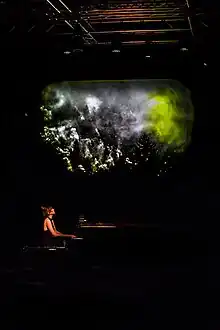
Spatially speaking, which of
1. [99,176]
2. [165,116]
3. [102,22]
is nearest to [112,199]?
[99,176]

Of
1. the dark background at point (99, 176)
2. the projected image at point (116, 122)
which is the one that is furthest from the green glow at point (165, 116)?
the dark background at point (99, 176)

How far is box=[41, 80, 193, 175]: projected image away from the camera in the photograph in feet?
24.7

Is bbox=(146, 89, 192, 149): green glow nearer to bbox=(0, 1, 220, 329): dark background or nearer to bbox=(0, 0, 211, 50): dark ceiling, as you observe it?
bbox=(0, 1, 220, 329): dark background

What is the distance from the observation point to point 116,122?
25.4 feet

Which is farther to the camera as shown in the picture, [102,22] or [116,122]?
[116,122]

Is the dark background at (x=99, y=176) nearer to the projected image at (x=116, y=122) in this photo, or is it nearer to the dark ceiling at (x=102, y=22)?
the projected image at (x=116, y=122)

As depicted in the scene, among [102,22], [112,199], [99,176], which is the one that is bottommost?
[112,199]

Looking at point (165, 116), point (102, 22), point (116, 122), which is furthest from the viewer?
point (116, 122)

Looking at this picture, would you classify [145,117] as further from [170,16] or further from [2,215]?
[2,215]

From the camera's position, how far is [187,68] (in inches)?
290

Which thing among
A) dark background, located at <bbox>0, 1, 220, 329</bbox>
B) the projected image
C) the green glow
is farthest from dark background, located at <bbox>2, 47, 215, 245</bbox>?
the green glow

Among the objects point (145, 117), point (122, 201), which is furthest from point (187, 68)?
point (122, 201)

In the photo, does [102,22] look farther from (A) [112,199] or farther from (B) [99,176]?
(A) [112,199]

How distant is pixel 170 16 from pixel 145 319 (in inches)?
135
